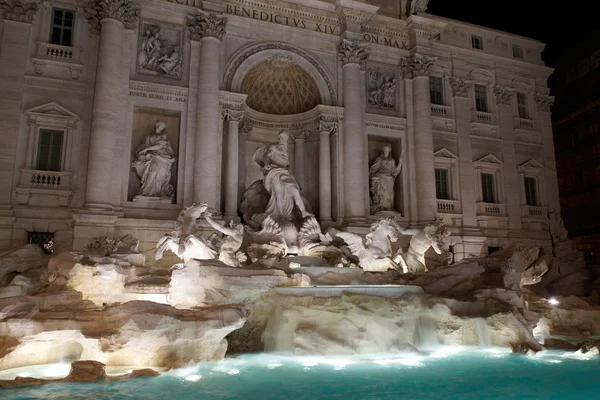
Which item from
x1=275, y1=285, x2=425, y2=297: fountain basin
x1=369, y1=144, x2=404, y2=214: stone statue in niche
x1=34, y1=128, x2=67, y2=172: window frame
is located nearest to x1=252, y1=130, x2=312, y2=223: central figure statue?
x1=369, y1=144, x2=404, y2=214: stone statue in niche

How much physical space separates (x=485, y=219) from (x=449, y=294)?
10093 millimetres

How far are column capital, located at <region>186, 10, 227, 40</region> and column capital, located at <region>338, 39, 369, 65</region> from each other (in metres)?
4.88

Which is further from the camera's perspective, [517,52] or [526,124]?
[517,52]

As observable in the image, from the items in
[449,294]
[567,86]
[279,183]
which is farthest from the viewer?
[567,86]

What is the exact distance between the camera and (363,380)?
7.91 meters

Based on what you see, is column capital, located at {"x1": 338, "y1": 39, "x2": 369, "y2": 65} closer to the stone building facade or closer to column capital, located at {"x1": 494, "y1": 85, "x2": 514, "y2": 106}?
the stone building facade

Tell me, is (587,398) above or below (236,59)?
below

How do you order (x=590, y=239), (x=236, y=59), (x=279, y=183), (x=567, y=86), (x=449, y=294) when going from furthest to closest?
(x=567, y=86)
(x=590, y=239)
(x=236, y=59)
(x=279, y=183)
(x=449, y=294)

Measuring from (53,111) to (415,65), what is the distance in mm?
14403

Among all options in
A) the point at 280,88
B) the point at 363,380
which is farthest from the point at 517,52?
the point at 363,380

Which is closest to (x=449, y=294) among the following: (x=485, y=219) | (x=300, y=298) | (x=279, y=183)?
(x=300, y=298)

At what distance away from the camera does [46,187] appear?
15.2m

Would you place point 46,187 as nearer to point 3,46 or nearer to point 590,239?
point 3,46

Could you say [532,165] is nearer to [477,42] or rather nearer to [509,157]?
[509,157]
